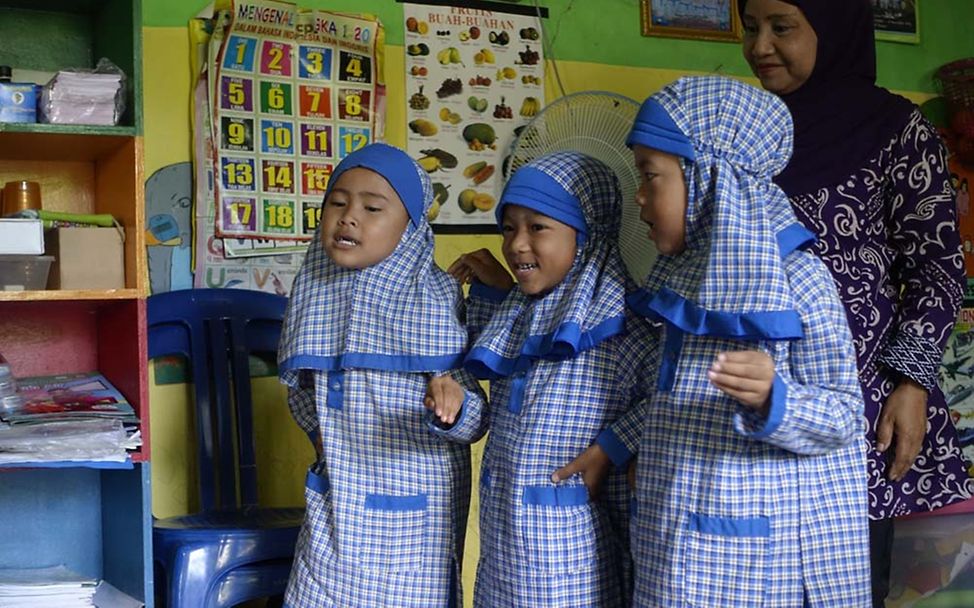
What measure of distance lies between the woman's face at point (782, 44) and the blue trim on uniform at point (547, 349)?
2.05 feet

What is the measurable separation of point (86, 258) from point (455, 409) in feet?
3.31

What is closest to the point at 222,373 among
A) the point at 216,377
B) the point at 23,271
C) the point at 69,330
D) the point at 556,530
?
the point at 216,377

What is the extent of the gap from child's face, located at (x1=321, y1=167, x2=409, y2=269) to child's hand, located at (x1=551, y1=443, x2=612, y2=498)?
2.16 feet

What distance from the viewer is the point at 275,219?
3.41 meters

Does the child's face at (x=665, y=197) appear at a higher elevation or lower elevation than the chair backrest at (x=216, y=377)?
higher

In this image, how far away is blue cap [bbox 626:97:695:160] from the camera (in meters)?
2.04

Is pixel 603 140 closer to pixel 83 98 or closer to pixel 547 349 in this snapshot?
pixel 547 349

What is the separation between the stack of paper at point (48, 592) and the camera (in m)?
2.80

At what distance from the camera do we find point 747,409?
1.86 meters

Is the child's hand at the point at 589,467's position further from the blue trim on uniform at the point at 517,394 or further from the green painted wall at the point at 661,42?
the green painted wall at the point at 661,42

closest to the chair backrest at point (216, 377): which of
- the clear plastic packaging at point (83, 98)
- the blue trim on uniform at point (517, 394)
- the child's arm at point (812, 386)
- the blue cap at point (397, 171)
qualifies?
the clear plastic packaging at point (83, 98)

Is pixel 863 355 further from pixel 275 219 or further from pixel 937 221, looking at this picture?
pixel 275 219

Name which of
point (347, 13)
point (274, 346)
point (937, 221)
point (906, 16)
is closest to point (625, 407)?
point (937, 221)

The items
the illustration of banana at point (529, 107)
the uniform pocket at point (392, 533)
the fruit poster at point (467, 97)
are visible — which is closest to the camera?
the uniform pocket at point (392, 533)
